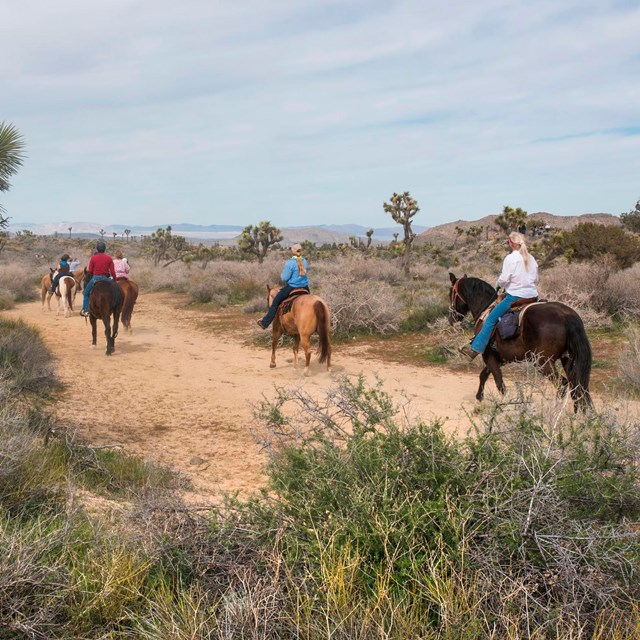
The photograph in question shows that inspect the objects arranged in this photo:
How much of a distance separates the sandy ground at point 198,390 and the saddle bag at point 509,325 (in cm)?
128

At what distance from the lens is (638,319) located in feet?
44.8

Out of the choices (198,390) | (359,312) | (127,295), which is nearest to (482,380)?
(198,390)

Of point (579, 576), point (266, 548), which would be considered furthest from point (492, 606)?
point (266, 548)

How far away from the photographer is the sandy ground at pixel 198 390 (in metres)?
6.22

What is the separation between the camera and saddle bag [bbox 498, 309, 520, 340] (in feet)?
25.0

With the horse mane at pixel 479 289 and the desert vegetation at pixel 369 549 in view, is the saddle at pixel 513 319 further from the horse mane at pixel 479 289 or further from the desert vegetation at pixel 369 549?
the desert vegetation at pixel 369 549

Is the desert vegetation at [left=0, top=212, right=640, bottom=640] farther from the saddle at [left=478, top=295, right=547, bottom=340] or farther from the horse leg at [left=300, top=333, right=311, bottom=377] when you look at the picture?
the horse leg at [left=300, top=333, right=311, bottom=377]

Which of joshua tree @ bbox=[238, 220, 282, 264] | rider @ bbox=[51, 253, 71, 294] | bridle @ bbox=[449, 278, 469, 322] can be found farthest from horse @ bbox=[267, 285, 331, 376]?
joshua tree @ bbox=[238, 220, 282, 264]

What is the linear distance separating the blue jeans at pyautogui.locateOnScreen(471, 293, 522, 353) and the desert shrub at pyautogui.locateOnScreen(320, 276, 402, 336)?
6124 millimetres

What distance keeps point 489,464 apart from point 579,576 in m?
0.62

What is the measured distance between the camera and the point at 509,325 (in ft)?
25.2

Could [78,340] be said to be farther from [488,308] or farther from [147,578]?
[147,578]

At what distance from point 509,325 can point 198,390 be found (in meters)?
5.28

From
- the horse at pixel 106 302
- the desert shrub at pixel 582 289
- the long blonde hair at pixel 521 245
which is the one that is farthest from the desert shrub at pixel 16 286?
the long blonde hair at pixel 521 245
